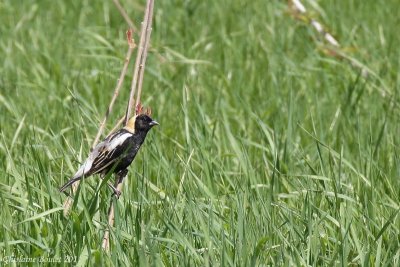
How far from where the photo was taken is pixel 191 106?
5539mm

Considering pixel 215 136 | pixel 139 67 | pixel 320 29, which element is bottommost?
pixel 215 136

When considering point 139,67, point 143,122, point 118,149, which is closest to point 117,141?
point 118,149

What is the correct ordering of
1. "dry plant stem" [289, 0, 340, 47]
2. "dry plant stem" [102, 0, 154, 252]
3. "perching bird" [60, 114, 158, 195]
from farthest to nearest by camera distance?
"dry plant stem" [289, 0, 340, 47] → "perching bird" [60, 114, 158, 195] → "dry plant stem" [102, 0, 154, 252]

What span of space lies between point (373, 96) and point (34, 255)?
126 inches

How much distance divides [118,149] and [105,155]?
0.18ft

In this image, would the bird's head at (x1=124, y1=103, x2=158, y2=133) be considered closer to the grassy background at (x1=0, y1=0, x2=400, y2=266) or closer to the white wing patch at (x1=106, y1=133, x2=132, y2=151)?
the white wing patch at (x1=106, y1=133, x2=132, y2=151)

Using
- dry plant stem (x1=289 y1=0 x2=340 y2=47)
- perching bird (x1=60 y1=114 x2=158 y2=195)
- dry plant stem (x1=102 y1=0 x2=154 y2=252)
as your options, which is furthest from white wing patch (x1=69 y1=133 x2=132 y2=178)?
→ dry plant stem (x1=289 y1=0 x2=340 y2=47)

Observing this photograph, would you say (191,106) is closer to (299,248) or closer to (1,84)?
(1,84)

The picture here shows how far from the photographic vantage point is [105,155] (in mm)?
3410

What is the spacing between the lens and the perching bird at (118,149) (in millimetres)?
3387

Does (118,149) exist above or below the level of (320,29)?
below

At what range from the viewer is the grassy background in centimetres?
335

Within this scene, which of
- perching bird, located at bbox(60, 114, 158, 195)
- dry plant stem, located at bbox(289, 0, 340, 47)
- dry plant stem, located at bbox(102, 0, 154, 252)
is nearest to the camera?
dry plant stem, located at bbox(102, 0, 154, 252)

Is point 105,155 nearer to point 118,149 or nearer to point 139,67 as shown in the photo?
point 118,149
